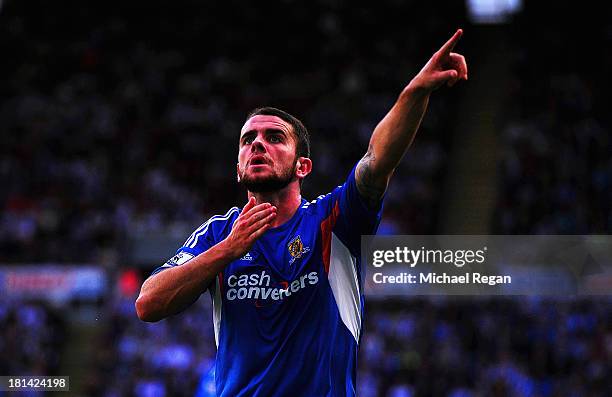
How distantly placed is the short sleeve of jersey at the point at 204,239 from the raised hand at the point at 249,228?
0.40 metres

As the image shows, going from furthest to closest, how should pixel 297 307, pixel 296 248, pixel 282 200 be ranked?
pixel 282 200
pixel 296 248
pixel 297 307

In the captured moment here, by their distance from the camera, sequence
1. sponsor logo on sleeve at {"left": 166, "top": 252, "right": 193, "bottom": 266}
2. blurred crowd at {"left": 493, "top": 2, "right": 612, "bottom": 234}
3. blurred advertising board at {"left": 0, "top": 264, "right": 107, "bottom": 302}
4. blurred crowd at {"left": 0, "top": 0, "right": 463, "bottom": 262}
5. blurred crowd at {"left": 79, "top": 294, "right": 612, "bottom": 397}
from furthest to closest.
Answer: blurred crowd at {"left": 0, "top": 0, "right": 463, "bottom": 262}, blurred crowd at {"left": 493, "top": 2, "right": 612, "bottom": 234}, blurred advertising board at {"left": 0, "top": 264, "right": 107, "bottom": 302}, blurred crowd at {"left": 79, "top": 294, "right": 612, "bottom": 397}, sponsor logo on sleeve at {"left": 166, "top": 252, "right": 193, "bottom": 266}

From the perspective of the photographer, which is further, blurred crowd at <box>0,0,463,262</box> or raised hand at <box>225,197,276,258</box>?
blurred crowd at <box>0,0,463,262</box>

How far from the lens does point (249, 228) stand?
3.91m

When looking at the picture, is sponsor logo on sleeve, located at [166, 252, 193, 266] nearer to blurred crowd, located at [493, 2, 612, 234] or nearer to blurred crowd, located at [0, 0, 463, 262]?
blurred crowd, located at [0, 0, 463, 262]

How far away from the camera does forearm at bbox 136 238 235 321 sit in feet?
12.7

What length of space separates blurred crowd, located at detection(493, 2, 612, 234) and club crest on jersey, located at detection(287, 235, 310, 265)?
46.4ft

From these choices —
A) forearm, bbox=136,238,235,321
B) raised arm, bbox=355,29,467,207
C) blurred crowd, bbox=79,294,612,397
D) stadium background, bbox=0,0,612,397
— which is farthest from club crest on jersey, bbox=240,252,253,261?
blurred crowd, bbox=79,294,612,397

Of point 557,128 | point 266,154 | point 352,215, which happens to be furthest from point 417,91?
point 557,128

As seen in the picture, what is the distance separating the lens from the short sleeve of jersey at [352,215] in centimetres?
403

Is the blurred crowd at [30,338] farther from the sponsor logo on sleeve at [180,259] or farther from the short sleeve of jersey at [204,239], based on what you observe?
the sponsor logo on sleeve at [180,259]

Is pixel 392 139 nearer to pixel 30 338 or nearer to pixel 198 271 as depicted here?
pixel 198 271

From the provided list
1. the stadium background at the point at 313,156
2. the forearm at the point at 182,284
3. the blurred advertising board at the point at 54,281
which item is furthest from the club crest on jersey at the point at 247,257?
the blurred advertising board at the point at 54,281

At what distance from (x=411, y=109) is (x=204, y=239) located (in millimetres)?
1258
